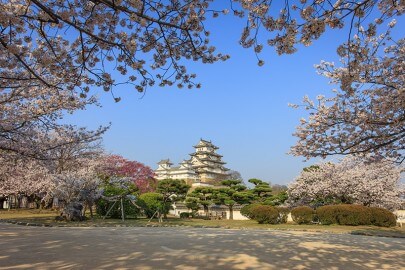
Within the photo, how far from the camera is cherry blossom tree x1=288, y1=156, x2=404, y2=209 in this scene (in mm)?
21781

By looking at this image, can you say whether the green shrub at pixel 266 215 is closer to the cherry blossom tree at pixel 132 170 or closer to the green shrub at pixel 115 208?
the green shrub at pixel 115 208

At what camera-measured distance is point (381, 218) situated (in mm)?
18609

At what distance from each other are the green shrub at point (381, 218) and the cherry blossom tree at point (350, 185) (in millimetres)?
2916

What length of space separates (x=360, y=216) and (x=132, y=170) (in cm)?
2207

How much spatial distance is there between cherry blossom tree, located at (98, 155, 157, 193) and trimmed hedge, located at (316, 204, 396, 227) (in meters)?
17.6

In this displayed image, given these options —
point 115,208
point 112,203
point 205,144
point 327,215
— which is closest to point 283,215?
point 327,215

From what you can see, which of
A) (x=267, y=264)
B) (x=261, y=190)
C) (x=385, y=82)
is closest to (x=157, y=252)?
(x=267, y=264)

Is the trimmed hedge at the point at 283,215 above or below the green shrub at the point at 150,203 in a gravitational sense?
below

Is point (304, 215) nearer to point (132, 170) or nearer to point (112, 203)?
point (112, 203)

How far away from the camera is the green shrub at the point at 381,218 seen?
18.6 metres

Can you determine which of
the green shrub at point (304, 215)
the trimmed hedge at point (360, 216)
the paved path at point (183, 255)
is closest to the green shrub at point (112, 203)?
the green shrub at point (304, 215)

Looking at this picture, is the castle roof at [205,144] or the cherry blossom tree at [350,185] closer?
the cherry blossom tree at [350,185]

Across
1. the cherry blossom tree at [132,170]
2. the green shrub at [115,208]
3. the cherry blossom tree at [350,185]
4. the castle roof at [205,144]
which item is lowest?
the green shrub at [115,208]

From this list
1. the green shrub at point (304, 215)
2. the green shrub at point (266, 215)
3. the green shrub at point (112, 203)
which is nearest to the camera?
the green shrub at point (304, 215)
